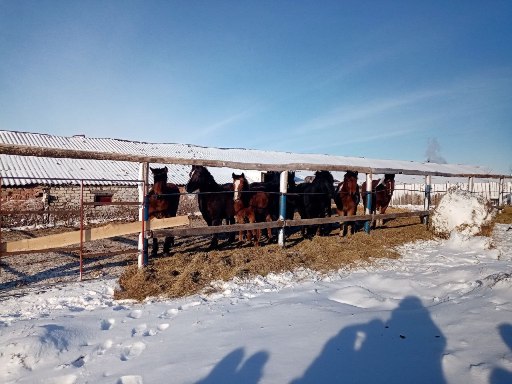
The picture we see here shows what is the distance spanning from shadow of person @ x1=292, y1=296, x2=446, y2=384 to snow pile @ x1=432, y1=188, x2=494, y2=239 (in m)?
6.29

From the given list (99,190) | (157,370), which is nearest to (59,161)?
(99,190)

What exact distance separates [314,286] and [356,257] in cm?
210

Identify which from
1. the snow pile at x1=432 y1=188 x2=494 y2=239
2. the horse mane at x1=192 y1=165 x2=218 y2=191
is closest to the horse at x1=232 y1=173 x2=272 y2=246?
the horse mane at x1=192 y1=165 x2=218 y2=191

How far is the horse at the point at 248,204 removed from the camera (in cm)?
860

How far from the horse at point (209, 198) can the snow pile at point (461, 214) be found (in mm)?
5919

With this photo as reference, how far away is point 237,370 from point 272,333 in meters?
0.69

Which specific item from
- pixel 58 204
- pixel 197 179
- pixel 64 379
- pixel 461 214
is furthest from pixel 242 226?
pixel 58 204

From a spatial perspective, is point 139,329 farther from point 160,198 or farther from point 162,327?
point 160,198

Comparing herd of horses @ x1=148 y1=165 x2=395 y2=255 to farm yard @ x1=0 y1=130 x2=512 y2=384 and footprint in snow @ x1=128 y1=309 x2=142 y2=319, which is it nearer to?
farm yard @ x1=0 y1=130 x2=512 y2=384

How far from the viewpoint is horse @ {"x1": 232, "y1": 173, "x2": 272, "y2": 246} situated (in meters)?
8.60

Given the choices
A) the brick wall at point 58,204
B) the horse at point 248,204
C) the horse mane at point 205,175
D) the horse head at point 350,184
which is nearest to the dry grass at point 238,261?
the horse at point 248,204

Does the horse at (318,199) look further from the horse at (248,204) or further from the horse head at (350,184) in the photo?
the horse at (248,204)

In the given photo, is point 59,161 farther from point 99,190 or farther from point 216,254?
point 216,254

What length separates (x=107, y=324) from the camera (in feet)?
11.6
